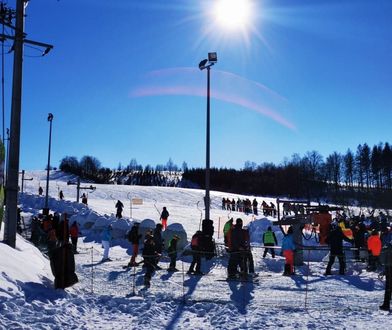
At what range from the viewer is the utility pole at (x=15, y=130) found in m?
13.6

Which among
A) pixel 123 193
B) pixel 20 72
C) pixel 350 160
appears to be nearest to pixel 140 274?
pixel 20 72

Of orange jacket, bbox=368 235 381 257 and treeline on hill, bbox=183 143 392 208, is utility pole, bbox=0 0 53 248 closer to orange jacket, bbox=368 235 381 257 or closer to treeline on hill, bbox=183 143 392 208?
orange jacket, bbox=368 235 381 257

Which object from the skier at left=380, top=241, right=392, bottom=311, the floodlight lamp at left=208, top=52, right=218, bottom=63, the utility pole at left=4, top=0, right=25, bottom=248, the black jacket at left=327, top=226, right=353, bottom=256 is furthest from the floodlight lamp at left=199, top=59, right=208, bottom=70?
the skier at left=380, top=241, right=392, bottom=311

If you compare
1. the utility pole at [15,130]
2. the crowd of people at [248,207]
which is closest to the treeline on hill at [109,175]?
the crowd of people at [248,207]

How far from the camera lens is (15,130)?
13992 millimetres

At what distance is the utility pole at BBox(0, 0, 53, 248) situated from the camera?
13.6 meters

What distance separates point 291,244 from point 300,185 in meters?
104

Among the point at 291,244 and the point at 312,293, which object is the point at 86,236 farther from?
the point at 312,293

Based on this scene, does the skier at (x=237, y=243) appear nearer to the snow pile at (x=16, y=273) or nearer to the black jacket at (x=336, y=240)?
the black jacket at (x=336, y=240)

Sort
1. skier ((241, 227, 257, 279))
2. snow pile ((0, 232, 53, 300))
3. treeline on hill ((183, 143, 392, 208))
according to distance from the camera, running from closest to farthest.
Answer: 1. snow pile ((0, 232, 53, 300))
2. skier ((241, 227, 257, 279))
3. treeline on hill ((183, 143, 392, 208))

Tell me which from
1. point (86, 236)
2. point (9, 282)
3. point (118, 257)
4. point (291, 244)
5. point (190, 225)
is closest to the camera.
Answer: point (9, 282)

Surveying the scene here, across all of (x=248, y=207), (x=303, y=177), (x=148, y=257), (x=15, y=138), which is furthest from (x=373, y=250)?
(x=303, y=177)

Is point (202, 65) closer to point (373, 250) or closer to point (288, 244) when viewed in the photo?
point (288, 244)

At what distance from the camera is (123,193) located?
2643 inches
